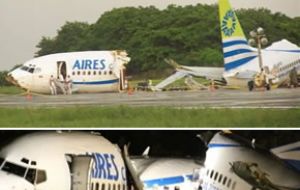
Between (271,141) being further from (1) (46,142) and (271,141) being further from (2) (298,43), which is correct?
(1) (46,142)

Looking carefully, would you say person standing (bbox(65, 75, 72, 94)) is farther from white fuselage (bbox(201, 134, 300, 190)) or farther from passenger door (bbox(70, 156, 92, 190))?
white fuselage (bbox(201, 134, 300, 190))

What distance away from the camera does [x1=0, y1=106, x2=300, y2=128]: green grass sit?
49.1 inches

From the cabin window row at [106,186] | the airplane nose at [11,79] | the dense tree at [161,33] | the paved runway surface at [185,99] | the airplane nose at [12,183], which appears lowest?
the cabin window row at [106,186]

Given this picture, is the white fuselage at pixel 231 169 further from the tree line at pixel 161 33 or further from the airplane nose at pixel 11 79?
the airplane nose at pixel 11 79

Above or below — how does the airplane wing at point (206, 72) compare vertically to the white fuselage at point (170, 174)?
above

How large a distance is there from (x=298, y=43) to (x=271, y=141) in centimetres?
26

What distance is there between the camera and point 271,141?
4.29 ft

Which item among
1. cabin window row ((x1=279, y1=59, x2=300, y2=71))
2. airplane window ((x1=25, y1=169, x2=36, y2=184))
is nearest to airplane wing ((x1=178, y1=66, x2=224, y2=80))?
cabin window row ((x1=279, y1=59, x2=300, y2=71))

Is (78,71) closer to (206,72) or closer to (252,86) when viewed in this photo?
(206,72)

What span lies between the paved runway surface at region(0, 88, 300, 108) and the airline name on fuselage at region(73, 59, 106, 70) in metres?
0.07

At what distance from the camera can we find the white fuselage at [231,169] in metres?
1.30

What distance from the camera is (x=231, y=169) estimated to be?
4.33ft

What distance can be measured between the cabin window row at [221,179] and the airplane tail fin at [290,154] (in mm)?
140

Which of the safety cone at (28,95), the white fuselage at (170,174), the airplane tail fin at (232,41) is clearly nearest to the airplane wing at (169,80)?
the airplane tail fin at (232,41)
